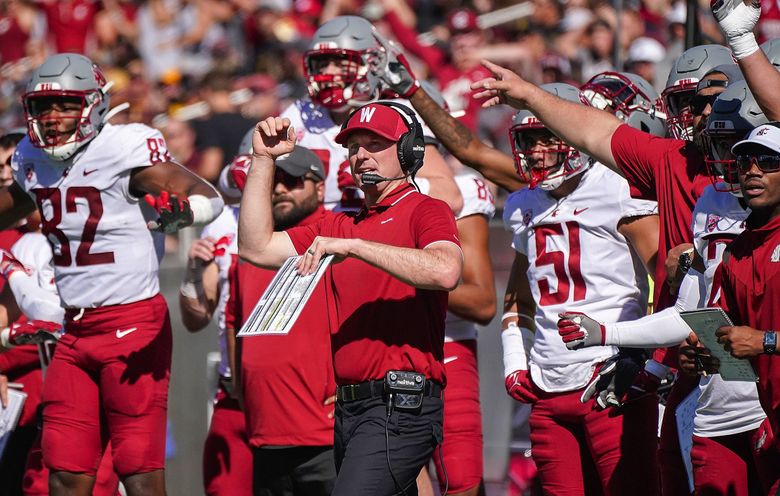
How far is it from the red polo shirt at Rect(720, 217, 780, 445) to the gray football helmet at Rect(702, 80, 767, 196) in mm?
236

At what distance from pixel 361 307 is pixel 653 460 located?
1.38 metres

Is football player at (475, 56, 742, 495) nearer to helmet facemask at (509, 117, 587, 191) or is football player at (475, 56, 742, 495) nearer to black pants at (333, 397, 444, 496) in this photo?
helmet facemask at (509, 117, 587, 191)

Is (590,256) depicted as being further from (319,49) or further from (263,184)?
(319,49)

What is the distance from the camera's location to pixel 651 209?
5223 mm

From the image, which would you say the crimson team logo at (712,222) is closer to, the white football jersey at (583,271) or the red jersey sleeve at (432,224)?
the white football jersey at (583,271)

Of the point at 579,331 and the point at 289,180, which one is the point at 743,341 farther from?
the point at 289,180

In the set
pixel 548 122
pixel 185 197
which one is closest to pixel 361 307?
pixel 548 122

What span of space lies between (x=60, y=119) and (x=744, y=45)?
2.93 m

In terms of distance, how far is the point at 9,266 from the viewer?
21.2 ft

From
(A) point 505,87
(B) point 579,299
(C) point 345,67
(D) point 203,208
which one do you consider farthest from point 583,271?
(C) point 345,67

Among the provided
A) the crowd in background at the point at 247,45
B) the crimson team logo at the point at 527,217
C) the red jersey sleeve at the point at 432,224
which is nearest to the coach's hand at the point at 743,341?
the red jersey sleeve at the point at 432,224

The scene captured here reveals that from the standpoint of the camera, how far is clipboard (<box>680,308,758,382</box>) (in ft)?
13.3

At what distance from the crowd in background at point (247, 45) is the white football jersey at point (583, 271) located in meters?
2.32

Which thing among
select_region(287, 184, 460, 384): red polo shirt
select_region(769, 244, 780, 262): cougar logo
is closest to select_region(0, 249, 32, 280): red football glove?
select_region(287, 184, 460, 384): red polo shirt
